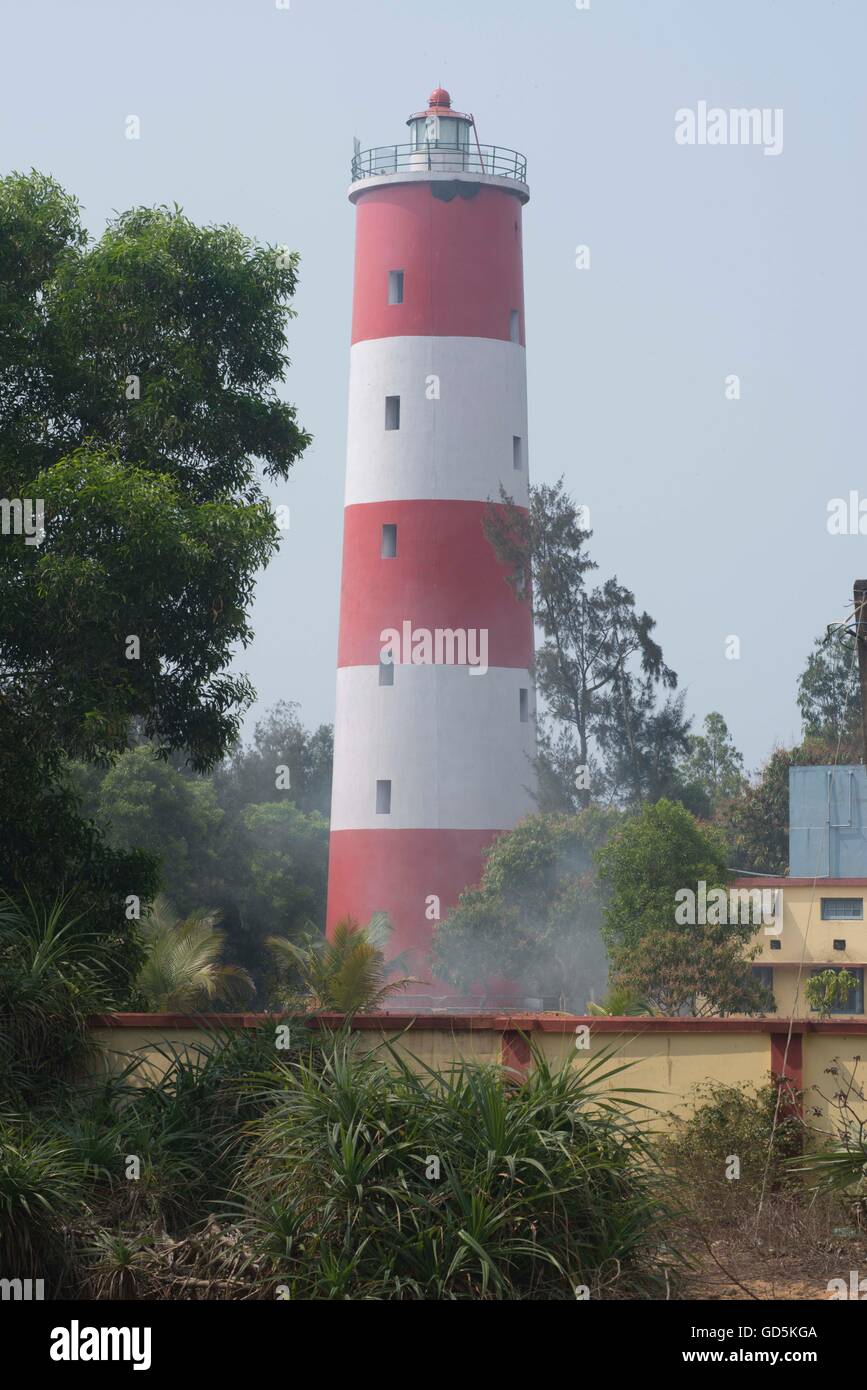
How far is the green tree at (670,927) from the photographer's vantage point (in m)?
39.5

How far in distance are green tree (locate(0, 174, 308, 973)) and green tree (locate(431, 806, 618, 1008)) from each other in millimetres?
23427

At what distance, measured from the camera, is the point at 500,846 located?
47.8m

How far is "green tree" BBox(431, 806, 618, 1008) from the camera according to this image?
46.8m

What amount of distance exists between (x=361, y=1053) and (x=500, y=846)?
3086cm

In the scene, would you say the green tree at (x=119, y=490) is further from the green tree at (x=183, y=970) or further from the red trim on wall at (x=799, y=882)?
the red trim on wall at (x=799, y=882)

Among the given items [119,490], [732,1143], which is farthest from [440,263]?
[732,1143]

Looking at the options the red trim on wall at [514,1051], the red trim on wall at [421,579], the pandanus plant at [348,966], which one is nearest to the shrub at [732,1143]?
the red trim on wall at [514,1051]

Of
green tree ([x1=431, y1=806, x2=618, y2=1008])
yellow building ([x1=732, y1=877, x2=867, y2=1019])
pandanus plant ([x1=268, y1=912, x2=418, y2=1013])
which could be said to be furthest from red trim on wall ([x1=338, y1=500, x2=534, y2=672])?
yellow building ([x1=732, y1=877, x2=867, y2=1019])

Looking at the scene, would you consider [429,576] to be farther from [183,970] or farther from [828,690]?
[828,690]

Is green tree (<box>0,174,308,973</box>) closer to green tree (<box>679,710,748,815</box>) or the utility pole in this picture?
the utility pole

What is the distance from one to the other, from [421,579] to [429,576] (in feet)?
0.75

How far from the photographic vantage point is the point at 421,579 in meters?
47.3

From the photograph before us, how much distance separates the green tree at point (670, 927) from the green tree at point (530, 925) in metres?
1.10

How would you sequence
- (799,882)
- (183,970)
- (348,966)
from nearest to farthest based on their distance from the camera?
(183,970) → (348,966) → (799,882)
